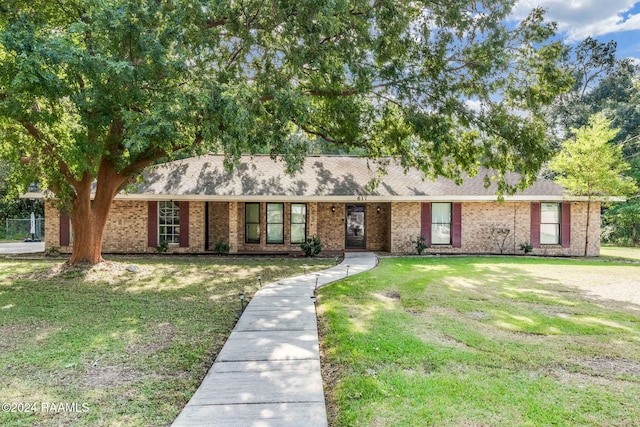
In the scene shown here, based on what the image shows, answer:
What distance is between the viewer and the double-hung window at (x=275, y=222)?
16.3 m

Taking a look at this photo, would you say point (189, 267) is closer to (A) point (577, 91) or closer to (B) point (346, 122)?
(B) point (346, 122)

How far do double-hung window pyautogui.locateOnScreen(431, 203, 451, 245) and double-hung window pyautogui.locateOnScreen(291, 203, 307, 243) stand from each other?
5.43 m

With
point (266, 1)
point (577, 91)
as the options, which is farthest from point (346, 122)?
point (577, 91)

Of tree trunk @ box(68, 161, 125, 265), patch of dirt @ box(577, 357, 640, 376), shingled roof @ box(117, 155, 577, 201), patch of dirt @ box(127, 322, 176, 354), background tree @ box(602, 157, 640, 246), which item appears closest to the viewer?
patch of dirt @ box(577, 357, 640, 376)

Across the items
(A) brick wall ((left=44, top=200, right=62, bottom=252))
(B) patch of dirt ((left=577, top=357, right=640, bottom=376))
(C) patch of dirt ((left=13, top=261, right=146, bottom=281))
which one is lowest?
(C) patch of dirt ((left=13, top=261, right=146, bottom=281))

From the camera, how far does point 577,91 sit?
123 feet

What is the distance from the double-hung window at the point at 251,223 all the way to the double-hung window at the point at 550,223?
1199cm

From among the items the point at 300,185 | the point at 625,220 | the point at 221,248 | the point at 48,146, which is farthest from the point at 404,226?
the point at 625,220

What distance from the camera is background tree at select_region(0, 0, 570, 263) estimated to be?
6.80 metres

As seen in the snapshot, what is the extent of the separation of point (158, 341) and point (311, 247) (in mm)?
10056

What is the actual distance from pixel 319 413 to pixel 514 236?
50.0 feet

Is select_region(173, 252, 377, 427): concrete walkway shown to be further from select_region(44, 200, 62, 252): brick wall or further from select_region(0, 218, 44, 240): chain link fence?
select_region(0, 218, 44, 240): chain link fence

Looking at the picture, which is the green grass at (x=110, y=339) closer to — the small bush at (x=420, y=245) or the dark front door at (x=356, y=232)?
the dark front door at (x=356, y=232)

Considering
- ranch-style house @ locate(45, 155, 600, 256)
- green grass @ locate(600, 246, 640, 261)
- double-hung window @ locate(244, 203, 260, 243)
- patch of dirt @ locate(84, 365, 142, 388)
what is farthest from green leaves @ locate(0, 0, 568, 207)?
green grass @ locate(600, 246, 640, 261)
